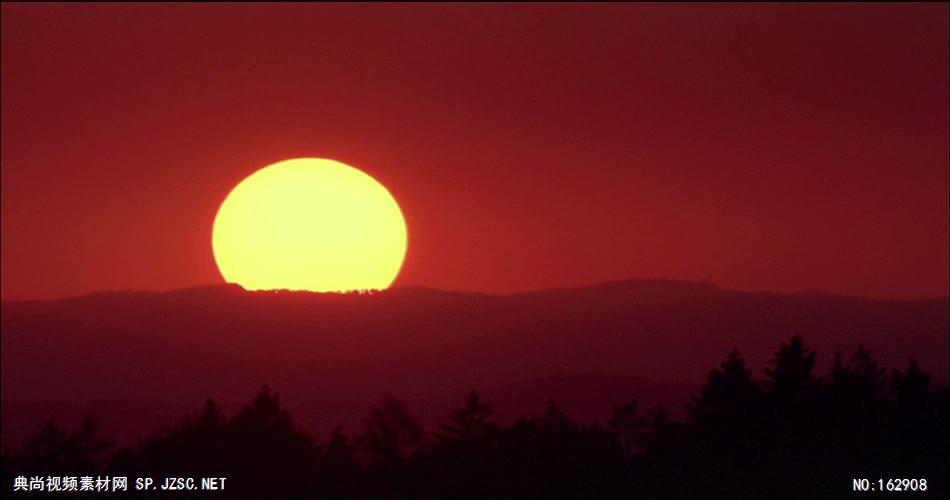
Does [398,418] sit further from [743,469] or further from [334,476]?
[743,469]

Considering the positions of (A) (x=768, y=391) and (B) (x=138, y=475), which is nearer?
(B) (x=138, y=475)

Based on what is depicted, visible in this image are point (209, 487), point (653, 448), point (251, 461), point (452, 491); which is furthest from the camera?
point (653, 448)

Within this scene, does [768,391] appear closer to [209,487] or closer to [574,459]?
[574,459]

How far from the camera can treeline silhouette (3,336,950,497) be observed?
38312 mm

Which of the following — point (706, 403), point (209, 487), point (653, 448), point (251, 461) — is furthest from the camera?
point (706, 403)

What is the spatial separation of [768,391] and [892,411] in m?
4.67

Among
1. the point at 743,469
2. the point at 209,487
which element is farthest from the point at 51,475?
the point at 743,469

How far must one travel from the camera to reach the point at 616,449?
160 ft

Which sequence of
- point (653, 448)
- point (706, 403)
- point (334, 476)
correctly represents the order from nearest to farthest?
point (334, 476), point (653, 448), point (706, 403)

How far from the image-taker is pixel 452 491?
38656mm

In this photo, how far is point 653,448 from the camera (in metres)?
51.9

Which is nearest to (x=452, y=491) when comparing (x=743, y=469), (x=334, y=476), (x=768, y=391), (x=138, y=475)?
(x=334, y=476)

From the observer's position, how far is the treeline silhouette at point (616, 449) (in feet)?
126

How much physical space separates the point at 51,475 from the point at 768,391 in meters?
29.6
